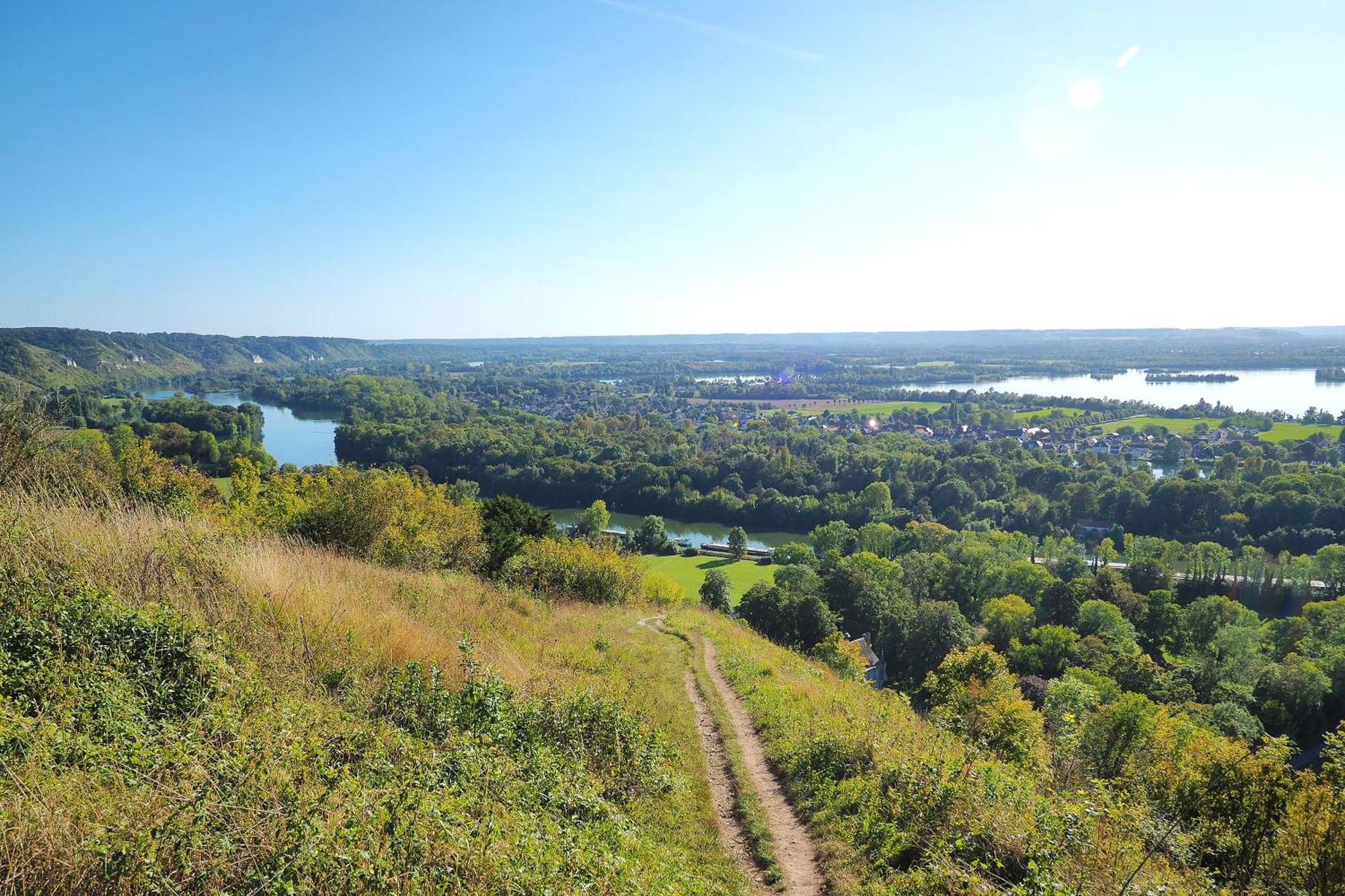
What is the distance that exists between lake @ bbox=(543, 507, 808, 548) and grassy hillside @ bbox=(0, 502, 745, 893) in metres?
46.3

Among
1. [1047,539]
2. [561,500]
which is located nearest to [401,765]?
[1047,539]

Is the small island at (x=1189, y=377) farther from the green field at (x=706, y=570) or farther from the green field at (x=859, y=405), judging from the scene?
the green field at (x=706, y=570)

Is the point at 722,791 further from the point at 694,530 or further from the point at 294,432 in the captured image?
the point at 294,432

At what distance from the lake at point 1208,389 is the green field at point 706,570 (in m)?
112

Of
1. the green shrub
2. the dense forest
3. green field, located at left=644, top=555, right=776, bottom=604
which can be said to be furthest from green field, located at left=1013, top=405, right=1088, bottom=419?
the green shrub

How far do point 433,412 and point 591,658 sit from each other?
344 ft

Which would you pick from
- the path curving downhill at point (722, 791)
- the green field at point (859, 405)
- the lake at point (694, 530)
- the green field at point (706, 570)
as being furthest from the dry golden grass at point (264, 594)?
the green field at point (859, 405)

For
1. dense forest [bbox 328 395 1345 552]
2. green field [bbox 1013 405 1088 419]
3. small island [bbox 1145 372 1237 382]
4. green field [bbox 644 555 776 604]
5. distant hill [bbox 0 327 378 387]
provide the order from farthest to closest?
small island [bbox 1145 372 1237 382] < green field [bbox 1013 405 1088 419] < distant hill [bbox 0 327 378 387] < dense forest [bbox 328 395 1345 552] < green field [bbox 644 555 776 604]

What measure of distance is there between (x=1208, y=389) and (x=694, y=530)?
151399 millimetres

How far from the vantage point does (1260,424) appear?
92812 mm

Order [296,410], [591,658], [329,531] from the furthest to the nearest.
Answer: [296,410], [329,531], [591,658]

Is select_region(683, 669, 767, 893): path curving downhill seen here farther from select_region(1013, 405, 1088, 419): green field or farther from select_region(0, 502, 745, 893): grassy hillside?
select_region(1013, 405, 1088, 419): green field

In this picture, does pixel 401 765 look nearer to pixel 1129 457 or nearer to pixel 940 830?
pixel 940 830

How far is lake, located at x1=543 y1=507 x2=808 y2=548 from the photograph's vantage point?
55.3m
